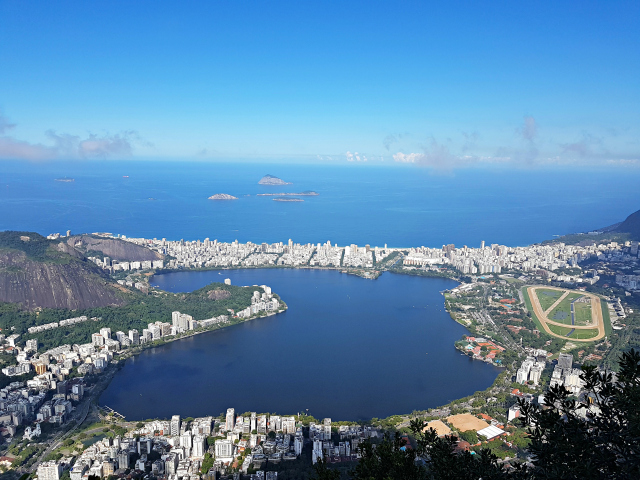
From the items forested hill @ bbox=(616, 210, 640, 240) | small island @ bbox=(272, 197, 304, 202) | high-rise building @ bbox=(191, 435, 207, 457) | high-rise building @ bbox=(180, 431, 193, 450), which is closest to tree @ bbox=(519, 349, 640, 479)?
high-rise building @ bbox=(191, 435, 207, 457)

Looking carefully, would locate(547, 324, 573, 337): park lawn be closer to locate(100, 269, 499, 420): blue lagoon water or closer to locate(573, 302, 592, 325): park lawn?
locate(573, 302, 592, 325): park lawn

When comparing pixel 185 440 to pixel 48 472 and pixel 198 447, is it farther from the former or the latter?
pixel 48 472

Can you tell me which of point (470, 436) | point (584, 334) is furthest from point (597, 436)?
point (584, 334)

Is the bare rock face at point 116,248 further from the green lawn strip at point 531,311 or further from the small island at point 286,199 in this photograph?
the small island at point 286,199

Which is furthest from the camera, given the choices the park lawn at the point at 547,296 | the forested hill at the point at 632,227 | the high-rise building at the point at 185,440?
the forested hill at the point at 632,227

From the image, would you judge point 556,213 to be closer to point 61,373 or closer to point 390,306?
point 390,306

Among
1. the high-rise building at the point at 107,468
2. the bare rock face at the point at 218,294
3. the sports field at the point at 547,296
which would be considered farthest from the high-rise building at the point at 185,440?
A: the sports field at the point at 547,296

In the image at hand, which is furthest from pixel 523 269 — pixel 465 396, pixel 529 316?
pixel 465 396
